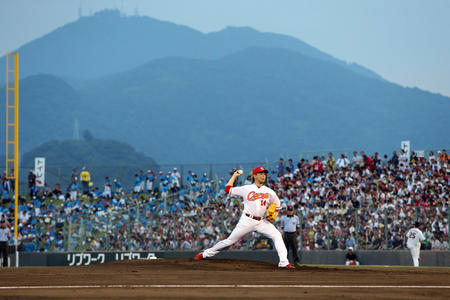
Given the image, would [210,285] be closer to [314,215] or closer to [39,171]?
[314,215]

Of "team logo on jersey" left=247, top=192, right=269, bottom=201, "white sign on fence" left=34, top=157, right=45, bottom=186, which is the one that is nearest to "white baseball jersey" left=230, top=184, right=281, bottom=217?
"team logo on jersey" left=247, top=192, right=269, bottom=201

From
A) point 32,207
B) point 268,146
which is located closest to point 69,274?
point 32,207

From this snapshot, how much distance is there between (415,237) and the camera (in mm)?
26203

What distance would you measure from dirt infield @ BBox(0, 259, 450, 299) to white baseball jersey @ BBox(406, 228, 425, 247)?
40.8 feet

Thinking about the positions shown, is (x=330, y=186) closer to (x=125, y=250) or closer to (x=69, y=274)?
(x=125, y=250)

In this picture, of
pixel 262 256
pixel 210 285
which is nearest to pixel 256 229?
pixel 210 285

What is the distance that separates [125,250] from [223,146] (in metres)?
160

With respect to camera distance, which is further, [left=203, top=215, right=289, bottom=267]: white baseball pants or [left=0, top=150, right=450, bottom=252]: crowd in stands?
[left=0, top=150, right=450, bottom=252]: crowd in stands

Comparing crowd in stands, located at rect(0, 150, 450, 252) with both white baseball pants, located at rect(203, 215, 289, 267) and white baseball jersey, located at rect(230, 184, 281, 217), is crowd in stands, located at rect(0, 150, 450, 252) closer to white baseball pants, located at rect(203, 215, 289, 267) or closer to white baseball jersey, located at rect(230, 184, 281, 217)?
white baseball pants, located at rect(203, 215, 289, 267)

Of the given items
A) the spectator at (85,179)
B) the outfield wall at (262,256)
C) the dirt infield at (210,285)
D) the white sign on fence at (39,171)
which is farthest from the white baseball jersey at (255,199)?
the white sign on fence at (39,171)

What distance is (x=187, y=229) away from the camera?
32.8 metres

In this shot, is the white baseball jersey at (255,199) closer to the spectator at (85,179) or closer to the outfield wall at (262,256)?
the outfield wall at (262,256)

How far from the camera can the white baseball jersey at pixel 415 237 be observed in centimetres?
2617

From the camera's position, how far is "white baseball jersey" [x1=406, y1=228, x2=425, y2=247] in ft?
85.9
